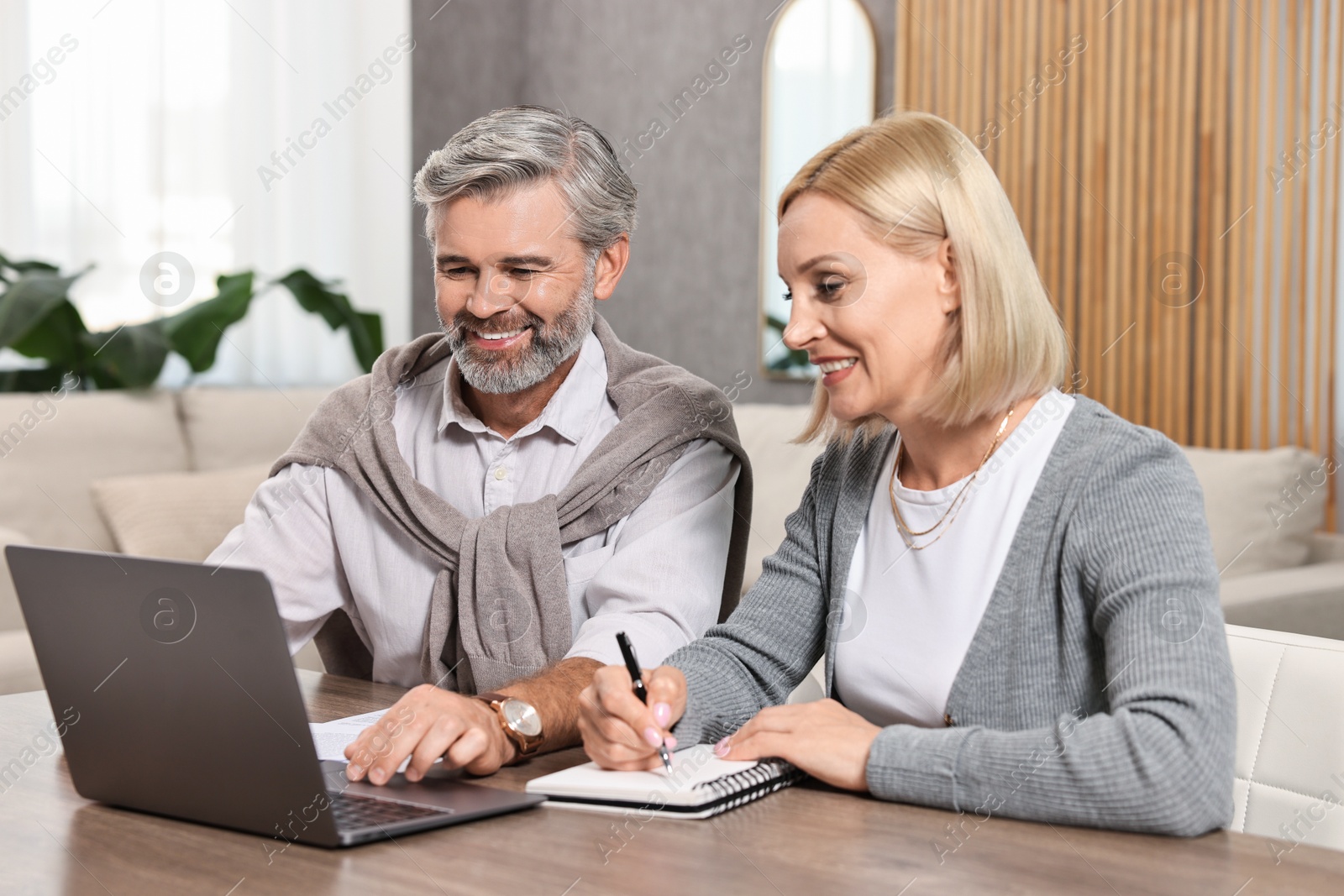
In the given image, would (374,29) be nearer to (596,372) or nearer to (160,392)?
(160,392)

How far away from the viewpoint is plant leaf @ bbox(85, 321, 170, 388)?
344 cm

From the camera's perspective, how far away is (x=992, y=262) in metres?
1.23

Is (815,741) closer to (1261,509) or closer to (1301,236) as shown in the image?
(1261,509)

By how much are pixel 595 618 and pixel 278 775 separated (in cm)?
62

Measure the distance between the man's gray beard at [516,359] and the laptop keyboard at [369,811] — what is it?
0.71 metres

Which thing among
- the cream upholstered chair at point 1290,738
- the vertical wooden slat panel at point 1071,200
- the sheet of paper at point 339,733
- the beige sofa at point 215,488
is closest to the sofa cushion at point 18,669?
the beige sofa at point 215,488

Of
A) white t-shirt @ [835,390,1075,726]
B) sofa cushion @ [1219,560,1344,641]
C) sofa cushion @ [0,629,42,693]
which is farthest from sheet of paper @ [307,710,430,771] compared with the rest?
sofa cushion @ [1219,560,1344,641]

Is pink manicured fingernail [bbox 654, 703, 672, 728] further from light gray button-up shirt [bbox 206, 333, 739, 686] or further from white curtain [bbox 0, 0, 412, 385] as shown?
white curtain [bbox 0, 0, 412, 385]

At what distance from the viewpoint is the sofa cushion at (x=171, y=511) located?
307cm

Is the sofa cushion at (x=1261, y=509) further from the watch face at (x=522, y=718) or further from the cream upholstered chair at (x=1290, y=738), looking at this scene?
the watch face at (x=522, y=718)

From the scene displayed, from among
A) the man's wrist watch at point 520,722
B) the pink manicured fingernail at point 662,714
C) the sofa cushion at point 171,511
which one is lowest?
the sofa cushion at point 171,511

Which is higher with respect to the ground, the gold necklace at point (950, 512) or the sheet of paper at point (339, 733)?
the gold necklace at point (950, 512)

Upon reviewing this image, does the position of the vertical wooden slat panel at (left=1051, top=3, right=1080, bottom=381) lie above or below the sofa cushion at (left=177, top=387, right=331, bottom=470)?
above

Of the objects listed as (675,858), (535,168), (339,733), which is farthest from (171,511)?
(675,858)
